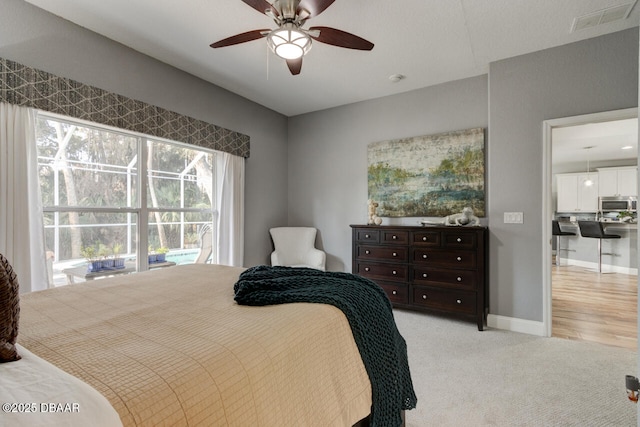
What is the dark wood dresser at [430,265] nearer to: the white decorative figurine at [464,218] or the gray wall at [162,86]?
the white decorative figurine at [464,218]

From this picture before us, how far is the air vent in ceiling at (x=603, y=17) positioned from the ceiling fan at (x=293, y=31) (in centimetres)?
186

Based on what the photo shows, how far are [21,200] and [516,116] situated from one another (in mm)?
4328

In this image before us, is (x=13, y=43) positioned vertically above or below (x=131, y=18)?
below

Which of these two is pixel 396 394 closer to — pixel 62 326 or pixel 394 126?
pixel 62 326

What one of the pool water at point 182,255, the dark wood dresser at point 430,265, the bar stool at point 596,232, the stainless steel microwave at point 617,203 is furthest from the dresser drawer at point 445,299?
the stainless steel microwave at point 617,203

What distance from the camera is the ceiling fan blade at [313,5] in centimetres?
165

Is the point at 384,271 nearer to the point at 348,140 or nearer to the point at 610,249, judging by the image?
the point at 348,140

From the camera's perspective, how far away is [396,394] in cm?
123

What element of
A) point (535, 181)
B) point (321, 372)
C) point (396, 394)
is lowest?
point (396, 394)

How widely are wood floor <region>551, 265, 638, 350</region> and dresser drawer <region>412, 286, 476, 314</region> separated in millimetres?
835

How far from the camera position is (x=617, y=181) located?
716 cm

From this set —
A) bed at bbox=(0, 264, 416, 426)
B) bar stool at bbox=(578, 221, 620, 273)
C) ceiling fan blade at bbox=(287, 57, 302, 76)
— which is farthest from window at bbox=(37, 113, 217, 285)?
bar stool at bbox=(578, 221, 620, 273)

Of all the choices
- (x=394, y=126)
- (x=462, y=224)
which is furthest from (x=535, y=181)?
(x=394, y=126)

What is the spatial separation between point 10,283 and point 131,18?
8.03 feet
